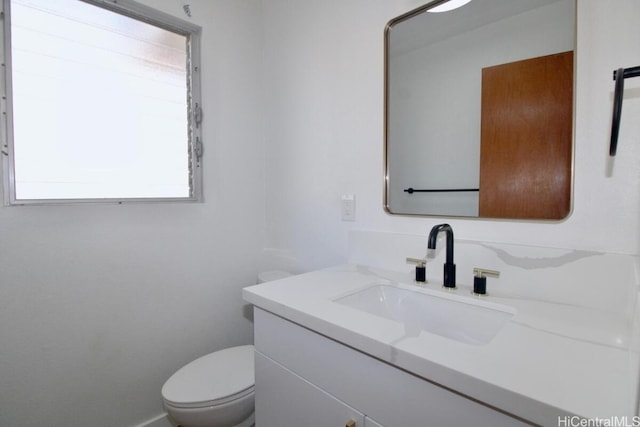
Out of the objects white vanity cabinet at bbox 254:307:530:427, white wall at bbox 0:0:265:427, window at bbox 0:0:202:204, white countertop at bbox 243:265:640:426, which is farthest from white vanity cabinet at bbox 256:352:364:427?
window at bbox 0:0:202:204

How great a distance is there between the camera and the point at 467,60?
109 centimetres

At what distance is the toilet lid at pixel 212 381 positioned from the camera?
110 cm

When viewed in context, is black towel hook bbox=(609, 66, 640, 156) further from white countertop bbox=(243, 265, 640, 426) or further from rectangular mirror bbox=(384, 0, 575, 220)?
white countertop bbox=(243, 265, 640, 426)

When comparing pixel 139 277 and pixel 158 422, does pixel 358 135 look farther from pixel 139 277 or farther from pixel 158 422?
pixel 158 422

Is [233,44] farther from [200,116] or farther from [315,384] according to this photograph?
[315,384]

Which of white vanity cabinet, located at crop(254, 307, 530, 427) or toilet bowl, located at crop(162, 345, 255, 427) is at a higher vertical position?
white vanity cabinet, located at crop(254, 307, 530, 427)

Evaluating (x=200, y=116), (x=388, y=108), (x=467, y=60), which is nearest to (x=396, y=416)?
(x=388, y=108)

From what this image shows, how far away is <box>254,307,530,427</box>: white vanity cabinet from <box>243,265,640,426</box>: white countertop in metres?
0.03

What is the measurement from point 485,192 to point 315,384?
812 mm

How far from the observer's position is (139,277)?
1348mm

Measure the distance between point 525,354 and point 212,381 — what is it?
112cm

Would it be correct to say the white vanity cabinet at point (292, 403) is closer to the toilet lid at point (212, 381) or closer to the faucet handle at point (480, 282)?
the toilet lid at point (212, 381)

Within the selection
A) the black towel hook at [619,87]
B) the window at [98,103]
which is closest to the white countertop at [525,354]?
the black towel hook at [619,87]

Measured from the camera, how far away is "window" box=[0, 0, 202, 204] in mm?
1093
